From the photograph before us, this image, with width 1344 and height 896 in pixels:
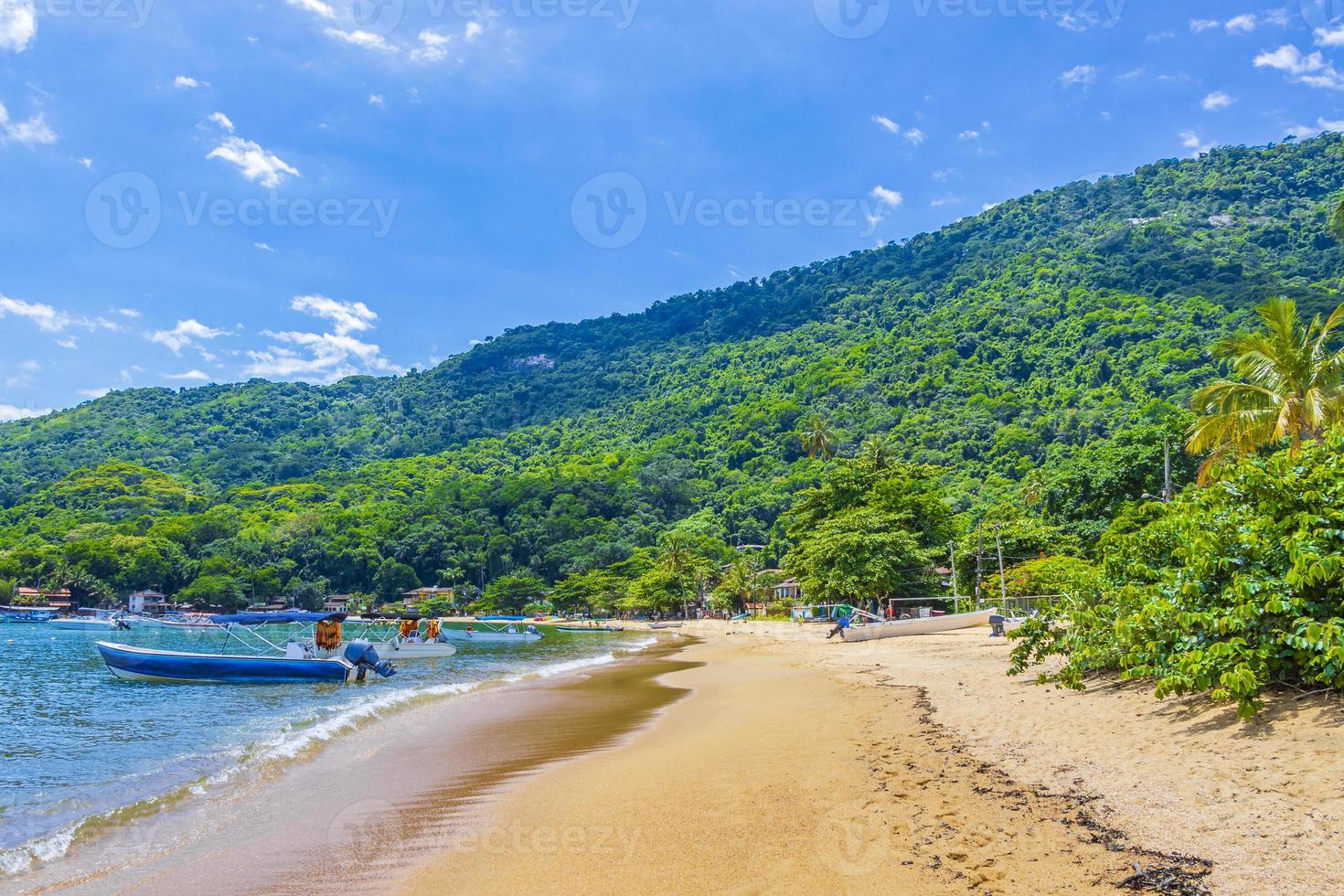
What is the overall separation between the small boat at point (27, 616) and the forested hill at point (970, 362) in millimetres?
54388

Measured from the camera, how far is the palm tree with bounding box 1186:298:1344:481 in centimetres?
1931

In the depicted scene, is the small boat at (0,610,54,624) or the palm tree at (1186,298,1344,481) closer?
the palm tree at (1186,298,1344,481)

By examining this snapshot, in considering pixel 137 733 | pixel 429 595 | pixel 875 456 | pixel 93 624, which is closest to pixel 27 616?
pixel 93 624

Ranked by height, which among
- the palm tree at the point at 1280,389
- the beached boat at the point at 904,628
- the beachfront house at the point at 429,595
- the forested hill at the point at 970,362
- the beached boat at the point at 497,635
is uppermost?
the forested hill at the point at 970,362

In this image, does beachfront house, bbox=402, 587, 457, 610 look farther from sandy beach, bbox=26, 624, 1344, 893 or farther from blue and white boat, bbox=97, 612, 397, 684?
sandy beach, bbox=26, 624, 1344, 893

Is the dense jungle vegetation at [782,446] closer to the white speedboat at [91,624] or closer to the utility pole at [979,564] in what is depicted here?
the utility pole at [979,564]

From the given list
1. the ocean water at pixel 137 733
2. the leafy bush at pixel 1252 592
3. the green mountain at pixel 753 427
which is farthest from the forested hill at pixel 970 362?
the leafy bush at pixel 1252 592

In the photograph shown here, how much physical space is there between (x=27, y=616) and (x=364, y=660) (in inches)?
3922

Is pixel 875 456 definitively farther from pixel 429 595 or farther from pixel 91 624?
pixel 91 624

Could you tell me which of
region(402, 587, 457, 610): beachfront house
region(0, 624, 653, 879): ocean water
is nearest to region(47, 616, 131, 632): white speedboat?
region(402, 587, 457, 610): beachfront house

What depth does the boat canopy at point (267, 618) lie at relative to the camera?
81.8ft

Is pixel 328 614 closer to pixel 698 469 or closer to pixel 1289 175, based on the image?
pixel 698 469

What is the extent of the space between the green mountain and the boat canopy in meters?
66.2

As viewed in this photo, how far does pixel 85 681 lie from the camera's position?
24250 mm
